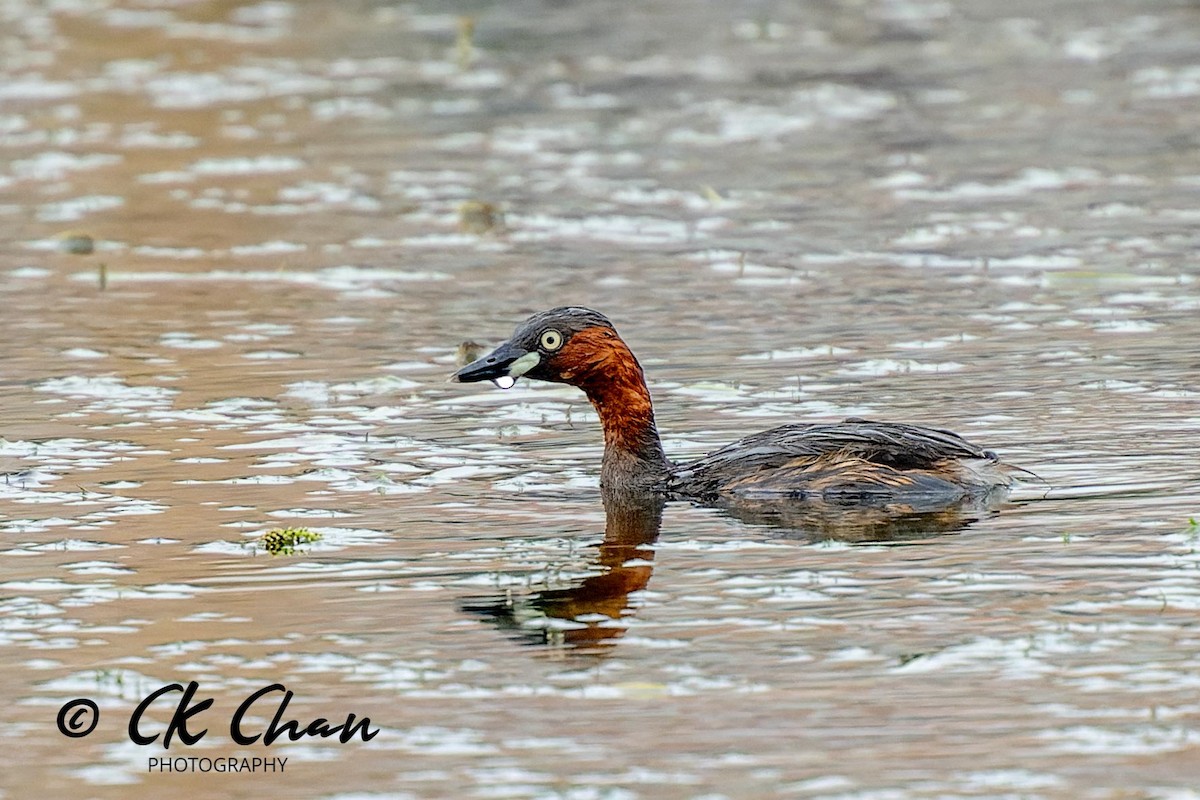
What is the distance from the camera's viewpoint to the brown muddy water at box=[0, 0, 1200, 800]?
26.5ft

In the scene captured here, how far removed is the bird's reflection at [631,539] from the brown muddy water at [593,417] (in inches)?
1.4

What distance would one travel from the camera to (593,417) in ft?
45.0

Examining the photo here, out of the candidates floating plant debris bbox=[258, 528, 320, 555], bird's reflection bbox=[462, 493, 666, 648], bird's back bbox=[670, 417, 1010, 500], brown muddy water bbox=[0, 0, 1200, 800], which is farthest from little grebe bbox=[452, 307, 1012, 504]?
floating plant debris bbox=[258, 528, 320, 555]

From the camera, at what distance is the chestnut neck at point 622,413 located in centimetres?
1181

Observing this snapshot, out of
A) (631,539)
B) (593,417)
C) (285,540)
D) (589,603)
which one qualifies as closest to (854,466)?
(631,539)

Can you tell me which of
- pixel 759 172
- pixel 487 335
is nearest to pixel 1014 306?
pixel 487 335

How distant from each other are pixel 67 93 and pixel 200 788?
2299 centimetres

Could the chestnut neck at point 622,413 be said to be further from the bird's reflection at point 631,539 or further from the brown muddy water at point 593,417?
the brown muddy water at point 593,417

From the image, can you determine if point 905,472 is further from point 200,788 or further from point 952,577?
point 200,788
